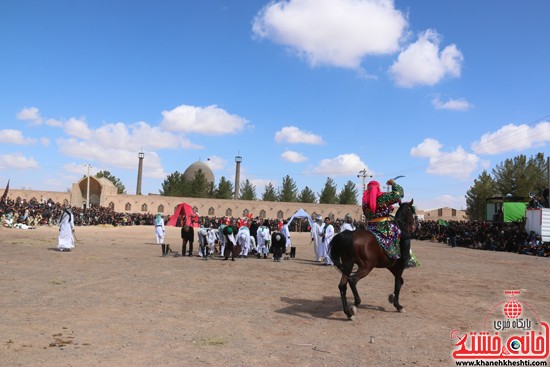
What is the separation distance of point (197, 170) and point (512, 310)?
7700 centimetres

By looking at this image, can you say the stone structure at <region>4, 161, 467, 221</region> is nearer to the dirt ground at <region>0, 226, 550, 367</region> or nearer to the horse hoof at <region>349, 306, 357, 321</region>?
the dirt ground at <region>0, 226, 550, 367</region>

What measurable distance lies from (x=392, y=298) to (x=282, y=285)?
11.3 feet

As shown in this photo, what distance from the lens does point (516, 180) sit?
4881 centimetres

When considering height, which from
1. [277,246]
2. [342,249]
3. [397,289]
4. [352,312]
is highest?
[342,249]

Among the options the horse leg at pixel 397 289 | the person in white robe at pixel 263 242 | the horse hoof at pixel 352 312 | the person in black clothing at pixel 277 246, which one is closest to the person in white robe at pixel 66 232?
the person in white robe at pixel 263 242

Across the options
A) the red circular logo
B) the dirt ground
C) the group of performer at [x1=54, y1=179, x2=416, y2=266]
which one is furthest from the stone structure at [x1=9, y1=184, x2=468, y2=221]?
the red circular logo

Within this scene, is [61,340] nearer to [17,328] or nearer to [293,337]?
[17,328]

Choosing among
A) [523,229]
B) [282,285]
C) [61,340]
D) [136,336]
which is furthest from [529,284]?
[523,229]

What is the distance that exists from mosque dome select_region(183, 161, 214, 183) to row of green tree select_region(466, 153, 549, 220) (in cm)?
4783

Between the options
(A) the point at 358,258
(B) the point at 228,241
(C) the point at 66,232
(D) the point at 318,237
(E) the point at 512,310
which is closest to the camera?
(A) the point at 358,258

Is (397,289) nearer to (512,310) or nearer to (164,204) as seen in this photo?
(512,310)

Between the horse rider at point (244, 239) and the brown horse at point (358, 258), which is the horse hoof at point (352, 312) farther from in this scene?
the horse rider at point (244, 239)

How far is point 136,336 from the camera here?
6.14 metres

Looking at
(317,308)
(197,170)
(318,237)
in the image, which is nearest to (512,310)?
(317,308)
